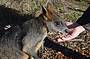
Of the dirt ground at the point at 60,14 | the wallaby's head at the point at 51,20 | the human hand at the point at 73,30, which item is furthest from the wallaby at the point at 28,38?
the dirt ground at the point at 60,14

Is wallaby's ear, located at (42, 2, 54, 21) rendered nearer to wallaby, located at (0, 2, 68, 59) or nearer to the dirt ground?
wallaby, located at (0, 2, 68, 59)

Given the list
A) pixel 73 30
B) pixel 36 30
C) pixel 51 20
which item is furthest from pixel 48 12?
pixel 73 30

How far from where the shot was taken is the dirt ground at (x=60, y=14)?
911 cm

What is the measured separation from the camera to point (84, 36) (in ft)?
32.2

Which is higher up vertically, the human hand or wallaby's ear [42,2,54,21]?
wallaby's ear [42,2,54,21]

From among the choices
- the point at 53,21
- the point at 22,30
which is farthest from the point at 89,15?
the point at 22,30

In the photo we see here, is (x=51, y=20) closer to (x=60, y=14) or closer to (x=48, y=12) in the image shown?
(x=48, y=12)

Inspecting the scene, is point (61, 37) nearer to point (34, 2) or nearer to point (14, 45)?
point (14, 45)

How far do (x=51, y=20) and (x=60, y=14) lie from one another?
151 inches

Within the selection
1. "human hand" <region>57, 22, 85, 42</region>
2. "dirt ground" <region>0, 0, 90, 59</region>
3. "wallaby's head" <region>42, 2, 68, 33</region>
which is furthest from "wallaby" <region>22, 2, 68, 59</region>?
"dirt ground" <region>0, 0, 90, 59</region>

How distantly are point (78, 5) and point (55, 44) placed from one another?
2.96 meters

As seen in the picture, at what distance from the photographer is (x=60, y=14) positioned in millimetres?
11117

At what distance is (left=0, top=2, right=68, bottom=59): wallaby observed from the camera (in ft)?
23.1

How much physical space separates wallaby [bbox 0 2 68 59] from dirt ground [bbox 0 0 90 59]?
1.73 metres
